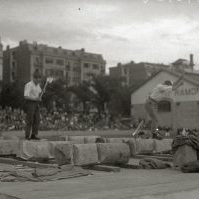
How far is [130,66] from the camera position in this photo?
527 ft

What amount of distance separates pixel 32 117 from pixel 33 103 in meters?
0.38

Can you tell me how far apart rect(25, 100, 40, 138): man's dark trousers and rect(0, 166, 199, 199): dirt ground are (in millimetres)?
4743

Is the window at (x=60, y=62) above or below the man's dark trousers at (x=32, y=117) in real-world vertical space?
above

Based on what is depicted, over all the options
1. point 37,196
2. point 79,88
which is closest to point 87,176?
point 37,196

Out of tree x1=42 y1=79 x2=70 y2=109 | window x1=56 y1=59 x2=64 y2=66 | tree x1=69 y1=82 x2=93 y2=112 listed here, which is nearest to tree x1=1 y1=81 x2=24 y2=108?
tree x1=42 y1=79 x2=70 y2=109

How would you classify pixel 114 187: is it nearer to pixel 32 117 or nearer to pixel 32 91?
pixel 32 117

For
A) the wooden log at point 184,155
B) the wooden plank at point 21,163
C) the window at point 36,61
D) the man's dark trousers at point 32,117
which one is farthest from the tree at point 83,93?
the wooden log at point 184,155

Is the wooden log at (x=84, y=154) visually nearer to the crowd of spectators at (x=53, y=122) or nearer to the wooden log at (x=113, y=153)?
the wooden log at (x=113, y=153)

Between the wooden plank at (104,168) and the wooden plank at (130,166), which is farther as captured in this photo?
the wooden plank at (130,166)

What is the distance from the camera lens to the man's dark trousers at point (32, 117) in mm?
13586

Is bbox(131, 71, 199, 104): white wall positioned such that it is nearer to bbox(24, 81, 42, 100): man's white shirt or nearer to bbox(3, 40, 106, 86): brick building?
bbox(24, 81, 42, 100): man's white shirt

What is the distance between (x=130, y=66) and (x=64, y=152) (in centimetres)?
15040

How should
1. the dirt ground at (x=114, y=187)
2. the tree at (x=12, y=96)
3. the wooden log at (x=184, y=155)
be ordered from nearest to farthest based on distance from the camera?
the dirt ground at (x=114, y=187) < the wooden log at (x=184, y=155) < the tree at (x=12, y=96)

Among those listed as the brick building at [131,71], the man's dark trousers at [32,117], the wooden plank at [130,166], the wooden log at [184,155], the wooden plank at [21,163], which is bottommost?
the wooden plank at [130,166]
